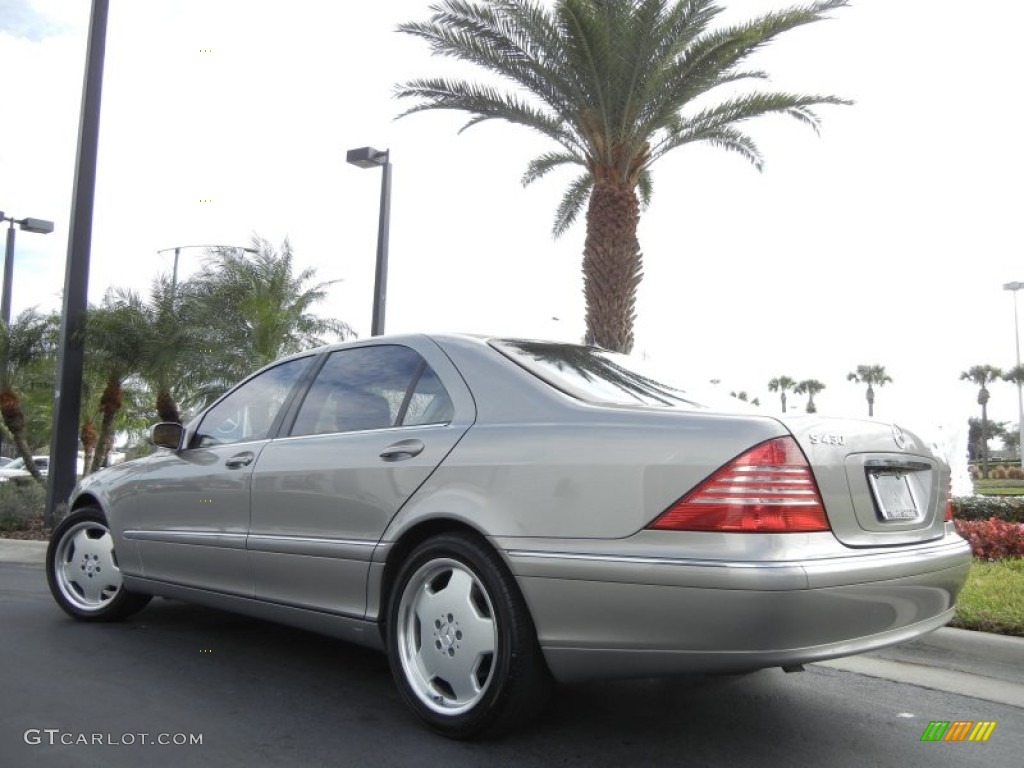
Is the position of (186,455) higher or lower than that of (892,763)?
higher

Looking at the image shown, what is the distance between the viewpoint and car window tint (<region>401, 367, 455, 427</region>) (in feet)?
11.3

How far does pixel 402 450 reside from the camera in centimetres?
342

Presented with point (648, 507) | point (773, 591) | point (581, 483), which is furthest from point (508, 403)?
point (773, 591)

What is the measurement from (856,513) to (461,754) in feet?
5.02

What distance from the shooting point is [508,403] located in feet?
10.7

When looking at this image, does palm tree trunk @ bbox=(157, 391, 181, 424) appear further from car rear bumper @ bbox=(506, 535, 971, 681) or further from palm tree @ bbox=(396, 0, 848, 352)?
car rear bumper @ bbox=(506, 535, 971, 681)

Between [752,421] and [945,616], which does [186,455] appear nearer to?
[752,421]

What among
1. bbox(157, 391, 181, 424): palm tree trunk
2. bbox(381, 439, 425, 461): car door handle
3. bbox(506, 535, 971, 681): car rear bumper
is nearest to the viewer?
bbox(506, 535, 971, 681): car rear bumper

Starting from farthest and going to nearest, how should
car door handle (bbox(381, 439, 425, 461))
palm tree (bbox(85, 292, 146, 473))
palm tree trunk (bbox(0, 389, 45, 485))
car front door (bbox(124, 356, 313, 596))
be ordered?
1. palm tree trunk (bbox(0, 389, 45, 485))
2. palm tree (bbox(85, 292, 146, 473))
3. car front door (bbox(124, 356, 313, 596))
4. car door handle (bbox(381, 439, 425, 461))

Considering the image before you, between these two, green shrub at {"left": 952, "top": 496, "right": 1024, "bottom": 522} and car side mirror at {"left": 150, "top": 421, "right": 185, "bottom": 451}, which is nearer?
car side mirror at {"left": 150, "top": 421, "right": 185, "bottom": 451}

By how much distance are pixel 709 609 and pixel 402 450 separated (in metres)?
1.35

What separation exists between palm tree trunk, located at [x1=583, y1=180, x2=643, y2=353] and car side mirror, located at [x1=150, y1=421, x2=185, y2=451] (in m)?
7.66

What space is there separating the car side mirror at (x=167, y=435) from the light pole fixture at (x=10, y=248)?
13516mm

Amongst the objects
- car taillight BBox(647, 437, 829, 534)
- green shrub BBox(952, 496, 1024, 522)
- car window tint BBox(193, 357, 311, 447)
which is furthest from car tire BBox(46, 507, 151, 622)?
green shrub BBox(952, 496, 1024, 522)
